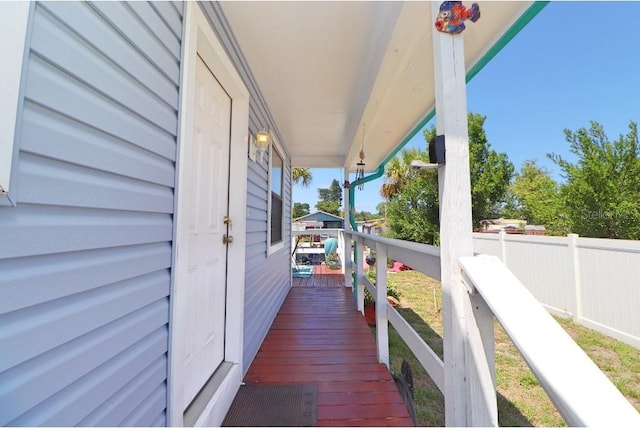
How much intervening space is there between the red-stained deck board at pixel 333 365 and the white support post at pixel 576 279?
10.8ft

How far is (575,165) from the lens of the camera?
514cm

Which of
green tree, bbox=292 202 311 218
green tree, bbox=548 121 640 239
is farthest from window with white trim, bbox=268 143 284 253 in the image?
green tree, bbox=292 202 311 218

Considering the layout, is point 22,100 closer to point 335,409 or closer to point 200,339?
point 200,339

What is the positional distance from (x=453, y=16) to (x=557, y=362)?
46.6 inches

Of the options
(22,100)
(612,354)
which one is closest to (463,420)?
(22,100)

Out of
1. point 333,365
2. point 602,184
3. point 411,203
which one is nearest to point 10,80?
point 333,365

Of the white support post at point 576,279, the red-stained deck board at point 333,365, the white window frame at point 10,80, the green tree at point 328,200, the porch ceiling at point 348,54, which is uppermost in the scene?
the green tree at point 328,200

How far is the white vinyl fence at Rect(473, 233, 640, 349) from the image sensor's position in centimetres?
327

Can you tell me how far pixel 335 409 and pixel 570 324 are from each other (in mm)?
4230

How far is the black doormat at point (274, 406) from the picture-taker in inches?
63.6

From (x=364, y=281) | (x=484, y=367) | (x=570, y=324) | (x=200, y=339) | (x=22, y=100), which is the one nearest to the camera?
(x=22, y=100)

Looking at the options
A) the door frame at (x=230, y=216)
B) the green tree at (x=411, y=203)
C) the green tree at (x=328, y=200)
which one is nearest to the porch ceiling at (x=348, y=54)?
the door frame at (x=230, y=216)

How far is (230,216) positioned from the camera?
2076 mm

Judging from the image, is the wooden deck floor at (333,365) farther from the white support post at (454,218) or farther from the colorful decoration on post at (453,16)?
the colorful decoration on post at (453,16)
